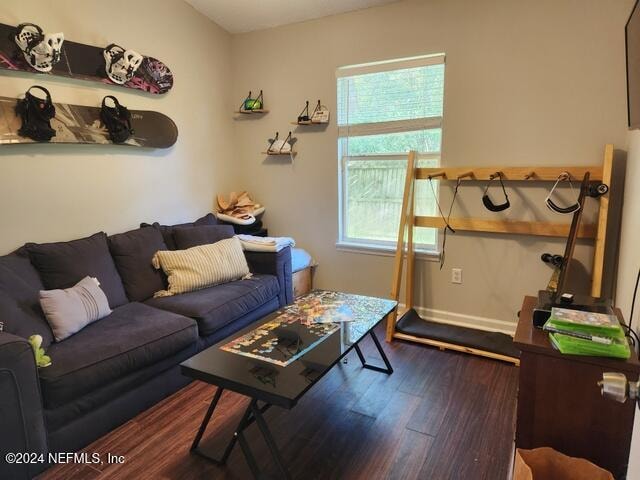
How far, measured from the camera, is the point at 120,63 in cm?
278

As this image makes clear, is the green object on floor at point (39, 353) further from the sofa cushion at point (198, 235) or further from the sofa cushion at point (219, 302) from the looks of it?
the sofa cushion at point (198, 235)

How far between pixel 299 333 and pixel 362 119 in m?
2.02

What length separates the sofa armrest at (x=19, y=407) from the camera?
150cm

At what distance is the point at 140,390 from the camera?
207 centimetres

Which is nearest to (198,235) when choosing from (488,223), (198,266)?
(198,266)

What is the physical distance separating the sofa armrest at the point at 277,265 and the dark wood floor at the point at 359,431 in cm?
92

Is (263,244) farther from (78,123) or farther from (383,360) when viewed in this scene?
(78,123)

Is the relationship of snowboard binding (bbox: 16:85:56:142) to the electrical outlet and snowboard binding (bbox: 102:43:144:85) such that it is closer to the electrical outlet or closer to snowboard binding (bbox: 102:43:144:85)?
snowboard binding (bbox: 102:43:144:85)

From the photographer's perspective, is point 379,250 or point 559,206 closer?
point 559,206

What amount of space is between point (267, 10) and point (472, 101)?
1835mm

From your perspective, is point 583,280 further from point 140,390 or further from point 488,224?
point 140,390

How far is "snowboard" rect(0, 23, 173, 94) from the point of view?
87.7 inches

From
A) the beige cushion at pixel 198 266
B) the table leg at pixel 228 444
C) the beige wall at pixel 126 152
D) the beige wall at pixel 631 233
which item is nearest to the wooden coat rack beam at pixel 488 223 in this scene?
the beige wall at pixel 631 233

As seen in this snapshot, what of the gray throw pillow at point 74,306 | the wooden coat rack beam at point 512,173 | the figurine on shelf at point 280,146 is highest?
the figurine on shelf at point 280,146
